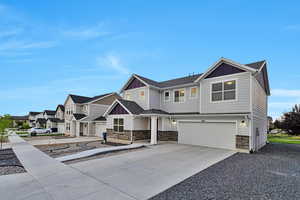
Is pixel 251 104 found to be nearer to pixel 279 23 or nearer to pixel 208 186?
pixel 208 186

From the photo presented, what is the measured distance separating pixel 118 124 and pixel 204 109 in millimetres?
8586

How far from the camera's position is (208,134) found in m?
11.3

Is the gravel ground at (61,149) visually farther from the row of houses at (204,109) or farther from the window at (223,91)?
the window at (223,91)

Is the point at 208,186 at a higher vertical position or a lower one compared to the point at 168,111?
lower

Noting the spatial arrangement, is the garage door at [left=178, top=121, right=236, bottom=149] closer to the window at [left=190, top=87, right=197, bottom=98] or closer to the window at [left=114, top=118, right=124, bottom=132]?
the window at [left=190, top=87, right=197, bottom=98]

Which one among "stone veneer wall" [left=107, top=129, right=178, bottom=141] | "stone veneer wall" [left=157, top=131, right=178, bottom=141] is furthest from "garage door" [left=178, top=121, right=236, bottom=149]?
"stone veneer wall" [left=107, top=129, right=178, bottom=141]

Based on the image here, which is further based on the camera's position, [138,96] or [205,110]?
[138,96]

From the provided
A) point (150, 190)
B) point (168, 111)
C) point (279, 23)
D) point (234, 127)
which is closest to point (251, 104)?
point (234, 127)

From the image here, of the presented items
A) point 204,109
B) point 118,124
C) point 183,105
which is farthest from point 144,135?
point 204,109

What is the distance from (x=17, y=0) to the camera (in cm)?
1235

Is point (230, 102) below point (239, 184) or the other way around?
the other way around

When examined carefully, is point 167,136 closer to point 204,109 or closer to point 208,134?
point 208,134

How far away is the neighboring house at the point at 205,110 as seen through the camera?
989 cm

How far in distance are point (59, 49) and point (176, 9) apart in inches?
740
